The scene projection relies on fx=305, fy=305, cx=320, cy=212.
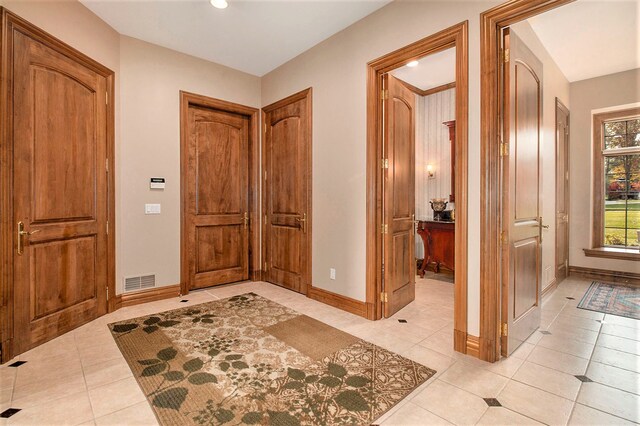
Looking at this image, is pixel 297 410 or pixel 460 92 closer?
pixel 297 410

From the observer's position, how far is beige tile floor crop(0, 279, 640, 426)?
170 centimetres

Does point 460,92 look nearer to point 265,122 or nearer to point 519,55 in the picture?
point 519,55

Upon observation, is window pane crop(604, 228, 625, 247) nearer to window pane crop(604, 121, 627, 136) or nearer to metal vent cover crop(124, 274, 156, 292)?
window pane crop(604, 121, 627, 136)

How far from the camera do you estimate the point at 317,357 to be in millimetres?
2365

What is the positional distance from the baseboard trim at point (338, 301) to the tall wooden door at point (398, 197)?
0.86 feet

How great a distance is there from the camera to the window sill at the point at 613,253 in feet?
14.0

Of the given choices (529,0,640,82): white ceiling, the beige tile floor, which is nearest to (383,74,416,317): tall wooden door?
the beige tile floor

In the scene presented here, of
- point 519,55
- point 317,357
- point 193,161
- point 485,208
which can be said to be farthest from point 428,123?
point 317,357

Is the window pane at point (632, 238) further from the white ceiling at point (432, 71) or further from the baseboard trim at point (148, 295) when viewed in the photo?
the baseboard trim at point (148, 295)

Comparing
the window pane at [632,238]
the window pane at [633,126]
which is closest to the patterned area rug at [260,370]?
the window pane at [632,238]

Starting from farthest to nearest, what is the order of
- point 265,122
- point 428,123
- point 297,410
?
point 428,123 → point 265,122 → point 297,410

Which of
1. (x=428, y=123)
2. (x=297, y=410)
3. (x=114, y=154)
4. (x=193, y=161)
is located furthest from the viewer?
(x=428, y=123)

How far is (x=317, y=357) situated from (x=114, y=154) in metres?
3.08

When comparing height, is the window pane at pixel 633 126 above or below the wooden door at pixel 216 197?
above
